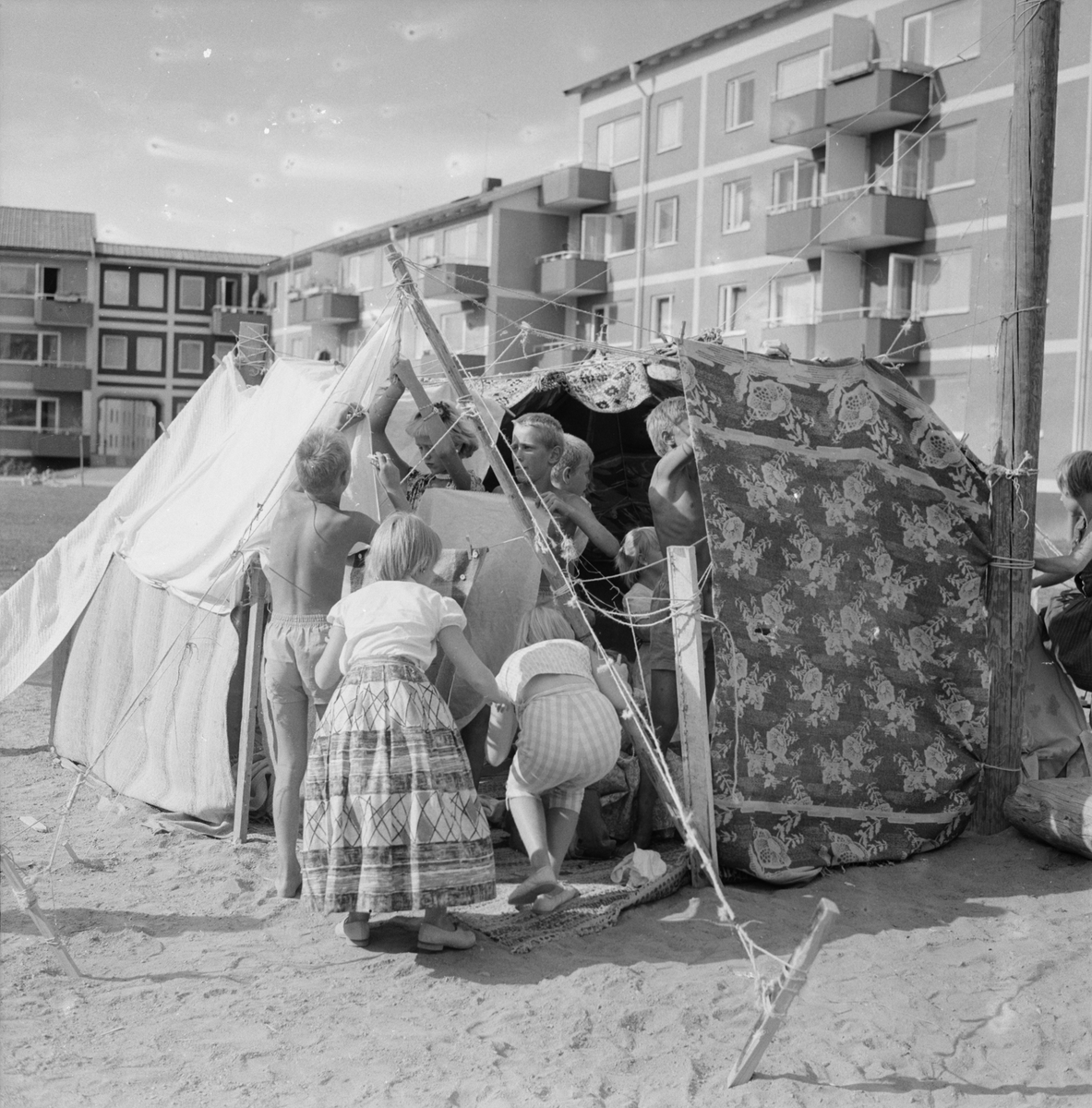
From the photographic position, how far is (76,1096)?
10.7ft

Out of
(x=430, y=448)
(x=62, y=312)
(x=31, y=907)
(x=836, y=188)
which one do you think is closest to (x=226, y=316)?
(x=62, y=312)

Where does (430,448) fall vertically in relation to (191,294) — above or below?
below

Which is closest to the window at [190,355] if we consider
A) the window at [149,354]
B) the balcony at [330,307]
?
the window at [149,354]

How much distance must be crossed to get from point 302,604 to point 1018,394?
132 inches

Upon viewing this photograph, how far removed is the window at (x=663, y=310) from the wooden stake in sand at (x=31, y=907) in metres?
24.8

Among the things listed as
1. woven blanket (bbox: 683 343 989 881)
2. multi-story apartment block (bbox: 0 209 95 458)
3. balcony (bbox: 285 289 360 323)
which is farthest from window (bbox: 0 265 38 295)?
woven blanket (bbox: 683 343 989 881)

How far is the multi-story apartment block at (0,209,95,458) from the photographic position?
4131 cm

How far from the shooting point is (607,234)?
2975 centimetres

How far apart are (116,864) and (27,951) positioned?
3.57ft

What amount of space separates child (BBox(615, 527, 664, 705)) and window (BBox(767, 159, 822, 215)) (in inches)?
819

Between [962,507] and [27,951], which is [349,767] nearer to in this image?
[27,951]

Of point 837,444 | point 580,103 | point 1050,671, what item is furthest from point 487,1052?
point 580,103

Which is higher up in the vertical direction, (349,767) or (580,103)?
(580,103)

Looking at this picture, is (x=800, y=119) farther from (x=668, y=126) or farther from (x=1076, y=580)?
(x=1076, y=580)
